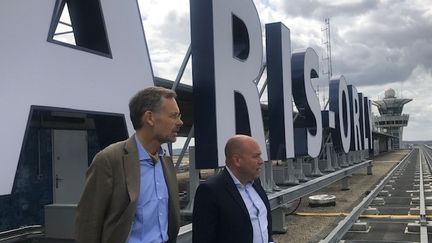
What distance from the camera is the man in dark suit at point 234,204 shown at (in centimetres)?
287

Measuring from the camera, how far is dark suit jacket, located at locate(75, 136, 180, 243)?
2.22 metres

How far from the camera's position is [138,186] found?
229cm

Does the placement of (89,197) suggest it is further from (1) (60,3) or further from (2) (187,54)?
(2) (187,54)

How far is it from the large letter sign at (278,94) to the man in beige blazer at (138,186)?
7142 mm

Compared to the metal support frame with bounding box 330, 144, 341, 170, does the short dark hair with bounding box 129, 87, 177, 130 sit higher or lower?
higher

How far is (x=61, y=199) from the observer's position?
30.8 feet

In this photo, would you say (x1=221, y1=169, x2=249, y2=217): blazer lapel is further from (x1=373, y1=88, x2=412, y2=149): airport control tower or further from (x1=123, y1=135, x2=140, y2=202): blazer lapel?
(x1=373, y1=88, x2=412, y2=149): airport control tower

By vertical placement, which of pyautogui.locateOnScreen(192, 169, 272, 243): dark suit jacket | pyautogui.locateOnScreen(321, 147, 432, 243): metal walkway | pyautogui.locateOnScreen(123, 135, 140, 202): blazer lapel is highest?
pyautogui.locateOnScreen(123, 135, 140, 202): blazer lapel

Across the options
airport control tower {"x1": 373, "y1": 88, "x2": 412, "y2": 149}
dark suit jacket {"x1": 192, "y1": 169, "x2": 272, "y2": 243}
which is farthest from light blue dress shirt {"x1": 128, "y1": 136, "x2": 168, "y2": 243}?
airport control tower {"x1": 373, "y1": 88, "x2": 412, "y2": 149}

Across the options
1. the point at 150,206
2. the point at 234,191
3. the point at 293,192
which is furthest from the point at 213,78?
the point at 150,206

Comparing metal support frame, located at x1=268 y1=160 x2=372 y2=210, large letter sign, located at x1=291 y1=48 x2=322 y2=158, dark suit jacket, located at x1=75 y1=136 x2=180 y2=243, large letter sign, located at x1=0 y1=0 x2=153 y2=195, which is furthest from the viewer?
large letter sign, located at x1=291 y1=48 x2=322 y2=158

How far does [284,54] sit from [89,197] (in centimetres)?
830

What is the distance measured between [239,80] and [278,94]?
2550mm

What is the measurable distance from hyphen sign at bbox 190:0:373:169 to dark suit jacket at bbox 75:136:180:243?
14.1ft
